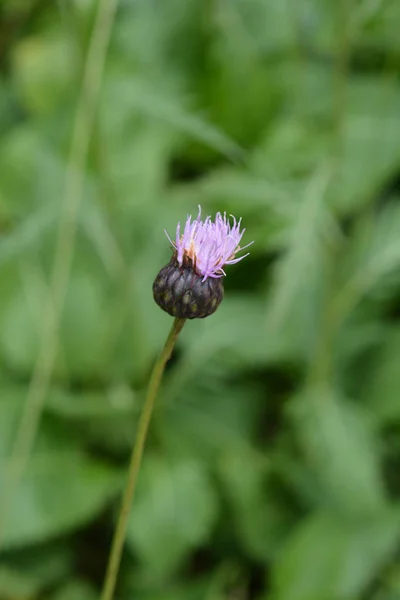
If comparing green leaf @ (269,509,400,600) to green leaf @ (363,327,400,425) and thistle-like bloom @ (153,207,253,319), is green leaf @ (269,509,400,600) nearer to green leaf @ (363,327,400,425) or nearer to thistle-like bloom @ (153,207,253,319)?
green leaf @ (363,327,400,425)

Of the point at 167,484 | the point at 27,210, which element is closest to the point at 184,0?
the point at 27,210

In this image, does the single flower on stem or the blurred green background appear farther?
the blurred green background

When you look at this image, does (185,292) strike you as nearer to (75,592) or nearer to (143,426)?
(143,426)

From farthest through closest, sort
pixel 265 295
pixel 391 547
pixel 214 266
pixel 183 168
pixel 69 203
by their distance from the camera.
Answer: pixel 183 168 < pixel 265 295 < pixel 69 203 < pixel 391 547 < pixel 214 266

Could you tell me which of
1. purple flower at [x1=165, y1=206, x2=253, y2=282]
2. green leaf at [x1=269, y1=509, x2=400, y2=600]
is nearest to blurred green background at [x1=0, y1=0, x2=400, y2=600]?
green leaf at [x1=269, y1=509, x2=400, y2=600]

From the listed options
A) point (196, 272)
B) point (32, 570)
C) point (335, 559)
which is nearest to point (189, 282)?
point (196, 272)

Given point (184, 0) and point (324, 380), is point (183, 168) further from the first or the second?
point (324, 380)
